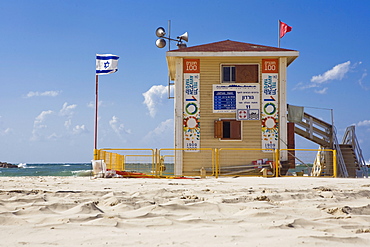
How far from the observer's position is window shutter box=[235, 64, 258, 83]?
Result: 1994 centimetres

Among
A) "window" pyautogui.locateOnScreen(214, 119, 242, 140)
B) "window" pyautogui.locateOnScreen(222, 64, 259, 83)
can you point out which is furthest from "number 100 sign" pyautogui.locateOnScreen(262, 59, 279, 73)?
"window" pyautogui.locateOnScreen(214, 119, 242, 140)

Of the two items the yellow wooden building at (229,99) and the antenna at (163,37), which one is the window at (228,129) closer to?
the yellow wooden building at (229,99)

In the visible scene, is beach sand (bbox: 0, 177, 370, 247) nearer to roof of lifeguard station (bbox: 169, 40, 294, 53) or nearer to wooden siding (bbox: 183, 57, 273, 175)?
wooden siding (bbox: 183, 57, 273, 175)

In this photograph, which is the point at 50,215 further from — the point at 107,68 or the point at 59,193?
the point at 107,68

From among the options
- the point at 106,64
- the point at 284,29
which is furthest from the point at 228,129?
the point at 284,29

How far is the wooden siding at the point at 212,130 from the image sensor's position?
19328mm

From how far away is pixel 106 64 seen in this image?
65.6 feet

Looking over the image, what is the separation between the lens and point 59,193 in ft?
27.6

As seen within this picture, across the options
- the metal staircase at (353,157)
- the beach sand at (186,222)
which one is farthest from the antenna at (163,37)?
the beach sand at (186,222)

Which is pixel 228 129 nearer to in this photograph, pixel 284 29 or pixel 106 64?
pixel 106 64

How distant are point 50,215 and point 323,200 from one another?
4.38 metres

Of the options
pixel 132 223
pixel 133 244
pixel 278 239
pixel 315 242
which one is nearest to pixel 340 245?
pixel 315 242

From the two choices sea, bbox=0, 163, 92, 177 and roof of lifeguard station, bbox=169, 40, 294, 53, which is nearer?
roof of lifeguard station, bbox=169, 40, 294, 53

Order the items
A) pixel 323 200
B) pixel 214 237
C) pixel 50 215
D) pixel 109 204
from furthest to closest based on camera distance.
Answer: pixel 323 200
pixel 109 204
pixel 50 215
pixel 214 237
